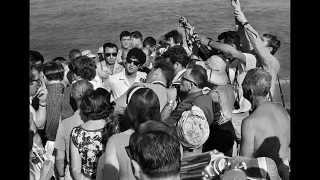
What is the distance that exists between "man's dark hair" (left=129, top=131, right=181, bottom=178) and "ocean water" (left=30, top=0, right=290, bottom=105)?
971cm

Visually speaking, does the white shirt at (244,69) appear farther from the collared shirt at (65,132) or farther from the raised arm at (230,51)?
the collared shirt at (65,132)

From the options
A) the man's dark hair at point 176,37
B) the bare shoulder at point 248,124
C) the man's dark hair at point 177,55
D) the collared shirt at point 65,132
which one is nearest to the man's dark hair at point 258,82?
the bare shoulder at point 248,124

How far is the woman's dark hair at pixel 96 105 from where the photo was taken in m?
4.38

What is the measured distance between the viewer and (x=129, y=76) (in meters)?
6.39

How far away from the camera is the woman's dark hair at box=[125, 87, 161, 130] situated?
3.92m

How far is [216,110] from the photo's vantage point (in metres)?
5.52

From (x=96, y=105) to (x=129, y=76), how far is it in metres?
2.02

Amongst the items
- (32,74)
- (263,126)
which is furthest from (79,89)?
(263,126)

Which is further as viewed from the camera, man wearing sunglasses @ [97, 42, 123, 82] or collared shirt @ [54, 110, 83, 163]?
man wearing sunglasses @ [97, 42, 123, 82]

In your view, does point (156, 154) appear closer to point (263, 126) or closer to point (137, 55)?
point (263, 126)

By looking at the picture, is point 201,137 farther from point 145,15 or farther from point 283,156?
point 145,15

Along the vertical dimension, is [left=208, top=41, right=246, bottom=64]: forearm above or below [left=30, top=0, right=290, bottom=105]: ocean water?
below

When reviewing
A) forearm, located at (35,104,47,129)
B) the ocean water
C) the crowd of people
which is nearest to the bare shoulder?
the crowd of people

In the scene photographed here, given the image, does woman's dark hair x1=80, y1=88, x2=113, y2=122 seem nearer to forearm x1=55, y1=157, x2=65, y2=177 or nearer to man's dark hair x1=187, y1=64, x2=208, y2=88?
forearm x1=55, y1=157, x2=65, y2=177
